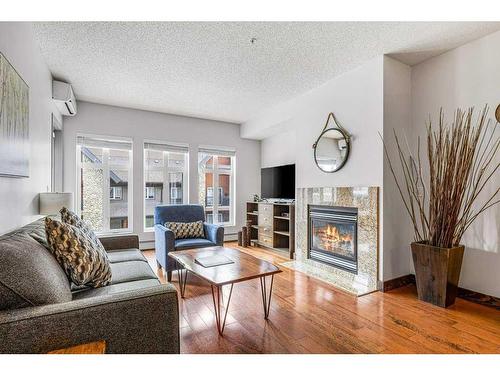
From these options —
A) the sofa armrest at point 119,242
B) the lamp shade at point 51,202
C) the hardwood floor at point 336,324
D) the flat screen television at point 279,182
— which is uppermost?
the flat screen television at point 279,182

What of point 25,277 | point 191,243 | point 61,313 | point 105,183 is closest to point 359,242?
point 191,243

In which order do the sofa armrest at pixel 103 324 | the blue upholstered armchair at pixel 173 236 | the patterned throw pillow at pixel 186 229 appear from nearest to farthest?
1. the sofa armrest at pixel 103 324
2. the blue upholstered armchair at pixel 173 236
3. the patterned throw pillow at pixel 186 229

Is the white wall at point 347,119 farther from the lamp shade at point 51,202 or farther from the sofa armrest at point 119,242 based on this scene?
the lamp shade at point 51,202

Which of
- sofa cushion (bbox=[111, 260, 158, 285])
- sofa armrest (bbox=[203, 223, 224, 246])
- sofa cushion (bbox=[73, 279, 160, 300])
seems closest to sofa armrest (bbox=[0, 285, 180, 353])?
sofa cushion (bbox=[73, 279, 160, 300])

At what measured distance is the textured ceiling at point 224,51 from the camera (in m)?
2.33

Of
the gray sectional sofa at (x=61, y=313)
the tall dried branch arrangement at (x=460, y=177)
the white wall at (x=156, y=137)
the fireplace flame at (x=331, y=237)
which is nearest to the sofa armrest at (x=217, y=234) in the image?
the fireplace flame at (x=331, y=237)

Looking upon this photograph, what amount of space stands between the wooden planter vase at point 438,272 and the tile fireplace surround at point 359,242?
17.2 inches

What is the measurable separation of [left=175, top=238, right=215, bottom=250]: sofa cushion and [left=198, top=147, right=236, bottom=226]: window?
1962 mm

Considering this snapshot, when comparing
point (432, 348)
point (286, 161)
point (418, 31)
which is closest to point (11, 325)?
point (432, 348)

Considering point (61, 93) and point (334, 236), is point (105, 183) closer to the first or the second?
point (61, 93)

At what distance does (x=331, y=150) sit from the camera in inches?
133

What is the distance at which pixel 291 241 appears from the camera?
13.8ft

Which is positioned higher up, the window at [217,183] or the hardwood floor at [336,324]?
the window at [217,183]

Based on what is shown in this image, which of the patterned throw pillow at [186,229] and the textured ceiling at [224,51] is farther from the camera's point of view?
the patterned throw pillow at [186,229]
